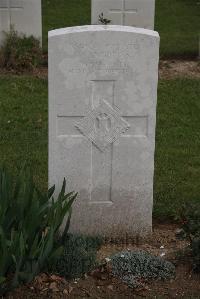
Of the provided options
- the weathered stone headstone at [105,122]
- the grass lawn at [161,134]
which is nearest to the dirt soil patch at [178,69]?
the grass lawn at [161,134]

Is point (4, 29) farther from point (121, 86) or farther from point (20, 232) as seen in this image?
point (20, 232)

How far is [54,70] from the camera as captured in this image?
182 inches

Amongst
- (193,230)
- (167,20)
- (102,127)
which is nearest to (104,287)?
(193,230)

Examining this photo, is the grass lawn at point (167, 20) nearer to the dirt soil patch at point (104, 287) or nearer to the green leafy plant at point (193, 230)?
the green leafy plant at point (193, 230)

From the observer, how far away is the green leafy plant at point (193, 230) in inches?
176

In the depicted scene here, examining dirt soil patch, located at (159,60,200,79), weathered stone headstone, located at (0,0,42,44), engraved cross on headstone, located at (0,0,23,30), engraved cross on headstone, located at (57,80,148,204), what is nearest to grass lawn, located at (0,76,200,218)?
dirt soil patch, located at (159,60,200,79)

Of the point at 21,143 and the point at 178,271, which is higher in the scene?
the point at 21,143

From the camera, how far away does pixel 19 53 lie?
9930 mm

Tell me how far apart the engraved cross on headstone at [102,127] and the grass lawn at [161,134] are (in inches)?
34.0

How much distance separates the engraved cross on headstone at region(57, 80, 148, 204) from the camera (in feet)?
15.5

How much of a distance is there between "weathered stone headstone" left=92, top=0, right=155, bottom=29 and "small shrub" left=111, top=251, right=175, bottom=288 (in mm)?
6353

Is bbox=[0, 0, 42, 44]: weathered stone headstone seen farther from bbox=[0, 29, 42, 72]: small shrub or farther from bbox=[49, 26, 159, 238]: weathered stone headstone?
bbox=[49, 26, 159, 238]: weathered stone headstone

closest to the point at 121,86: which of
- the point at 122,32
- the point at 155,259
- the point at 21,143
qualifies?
the point at 122,32

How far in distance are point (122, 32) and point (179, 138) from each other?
2990mm
